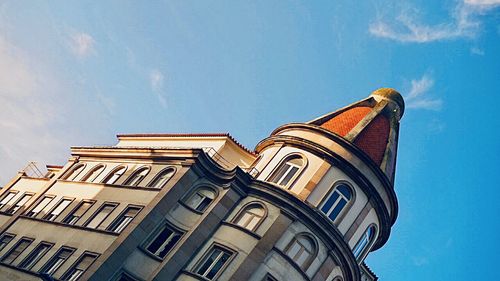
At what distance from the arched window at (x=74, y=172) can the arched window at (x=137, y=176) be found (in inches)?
248

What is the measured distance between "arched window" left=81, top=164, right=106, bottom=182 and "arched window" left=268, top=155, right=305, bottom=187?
13.0 meters

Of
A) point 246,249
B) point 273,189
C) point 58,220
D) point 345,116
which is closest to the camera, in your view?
point 246,249

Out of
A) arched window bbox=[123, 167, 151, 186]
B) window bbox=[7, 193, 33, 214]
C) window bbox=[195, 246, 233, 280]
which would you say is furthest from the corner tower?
window bbox=[7, 193, 33, 214]

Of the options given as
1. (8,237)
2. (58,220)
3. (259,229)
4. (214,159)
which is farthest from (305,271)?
(8,237)

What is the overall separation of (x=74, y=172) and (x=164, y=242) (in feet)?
44.5

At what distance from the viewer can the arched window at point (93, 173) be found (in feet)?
128

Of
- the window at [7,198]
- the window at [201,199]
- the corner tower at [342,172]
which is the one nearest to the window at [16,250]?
the window at [7,198]

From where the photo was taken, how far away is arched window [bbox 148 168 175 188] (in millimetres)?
34169

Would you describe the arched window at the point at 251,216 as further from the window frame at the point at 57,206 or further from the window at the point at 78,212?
the window frame at the point at 57,206

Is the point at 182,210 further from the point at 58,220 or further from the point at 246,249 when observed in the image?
the point at 58,220

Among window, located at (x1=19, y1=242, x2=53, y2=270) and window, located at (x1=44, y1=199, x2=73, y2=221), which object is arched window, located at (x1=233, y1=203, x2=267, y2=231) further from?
window, located at (x1=44, y1=199, x2=73, y2=221)

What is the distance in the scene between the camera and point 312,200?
32.4 m

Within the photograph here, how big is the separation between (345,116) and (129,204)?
15867 millimetres

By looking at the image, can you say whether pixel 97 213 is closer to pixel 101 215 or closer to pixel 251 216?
pixel 101 215
